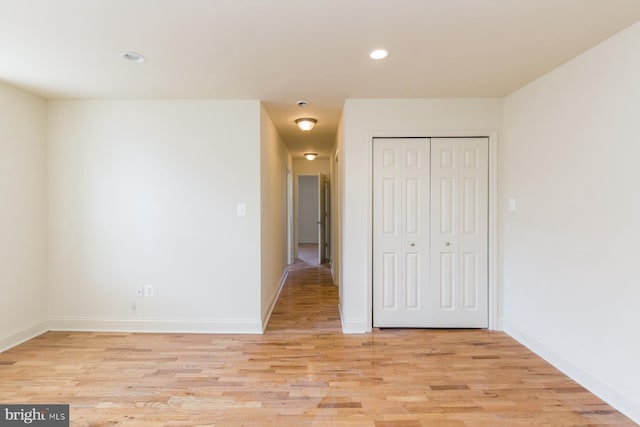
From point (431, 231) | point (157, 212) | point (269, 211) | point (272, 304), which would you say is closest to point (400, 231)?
point (431, 231)

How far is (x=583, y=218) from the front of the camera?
7.50 feet

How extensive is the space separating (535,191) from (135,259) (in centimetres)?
388

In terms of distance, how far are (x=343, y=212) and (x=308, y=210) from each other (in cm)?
689

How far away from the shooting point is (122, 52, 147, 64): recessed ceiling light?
2.24 m

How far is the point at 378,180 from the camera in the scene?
3254 millimetres

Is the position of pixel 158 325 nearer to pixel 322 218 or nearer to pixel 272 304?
pixel 272 304

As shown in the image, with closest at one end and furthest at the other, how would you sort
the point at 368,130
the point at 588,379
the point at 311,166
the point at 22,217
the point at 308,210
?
the point at 588,379 → the point at 22,217 → the point at 368,130 → the point at 311,166 → the point at 308,210

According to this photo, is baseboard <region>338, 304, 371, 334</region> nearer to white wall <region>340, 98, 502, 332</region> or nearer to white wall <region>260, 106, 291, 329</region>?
white wall <region>340, 98, 502, 332</region>

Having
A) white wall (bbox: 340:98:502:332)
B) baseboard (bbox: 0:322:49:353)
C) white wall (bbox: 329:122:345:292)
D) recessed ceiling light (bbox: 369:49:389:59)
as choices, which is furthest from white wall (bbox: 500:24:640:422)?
baseboard (bbox: 0:322:49:353)

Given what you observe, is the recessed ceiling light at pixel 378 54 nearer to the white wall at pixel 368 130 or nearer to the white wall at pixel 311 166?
the white wall at pixel 368 130

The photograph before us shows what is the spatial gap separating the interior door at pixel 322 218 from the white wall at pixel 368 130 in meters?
3.35

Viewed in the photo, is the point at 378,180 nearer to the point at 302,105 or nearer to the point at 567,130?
the point at 302,105

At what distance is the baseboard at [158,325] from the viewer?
3227 mm

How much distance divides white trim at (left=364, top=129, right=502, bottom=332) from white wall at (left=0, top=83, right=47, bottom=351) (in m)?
3.31
